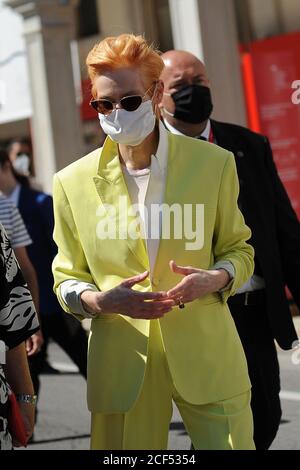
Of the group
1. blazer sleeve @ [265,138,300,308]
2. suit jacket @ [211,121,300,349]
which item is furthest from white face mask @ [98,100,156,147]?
blazer sleeve @ [265,138,300,308]

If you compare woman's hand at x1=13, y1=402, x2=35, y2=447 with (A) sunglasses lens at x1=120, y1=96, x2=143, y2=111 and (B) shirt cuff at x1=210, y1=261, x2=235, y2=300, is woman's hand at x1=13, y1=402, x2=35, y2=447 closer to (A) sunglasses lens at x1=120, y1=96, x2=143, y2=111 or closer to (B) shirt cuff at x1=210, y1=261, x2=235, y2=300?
(B) shirt cuff at x1=210, y1=261, x2=235, y2=300

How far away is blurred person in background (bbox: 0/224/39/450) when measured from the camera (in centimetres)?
332

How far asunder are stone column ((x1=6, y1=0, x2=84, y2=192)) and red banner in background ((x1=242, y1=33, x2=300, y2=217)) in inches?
163

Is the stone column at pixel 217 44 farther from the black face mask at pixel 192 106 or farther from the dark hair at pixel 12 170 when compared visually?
the black face mask at pixel 192 106

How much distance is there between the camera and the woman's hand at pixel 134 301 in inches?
129

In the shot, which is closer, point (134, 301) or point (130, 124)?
point (134, 301)

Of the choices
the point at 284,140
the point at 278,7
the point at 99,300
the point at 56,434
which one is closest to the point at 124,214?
the point at 99,300

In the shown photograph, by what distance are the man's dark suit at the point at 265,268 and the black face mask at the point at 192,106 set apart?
0.10 metres

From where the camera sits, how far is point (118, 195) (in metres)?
3.54

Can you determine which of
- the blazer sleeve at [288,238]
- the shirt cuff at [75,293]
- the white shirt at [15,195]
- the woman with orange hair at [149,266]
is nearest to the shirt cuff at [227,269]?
the woman with orange hair at [149,266]

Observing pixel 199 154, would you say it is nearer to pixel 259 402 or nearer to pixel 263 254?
pixel 263 254

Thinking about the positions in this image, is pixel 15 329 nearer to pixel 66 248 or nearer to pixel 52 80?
pixel 66 248

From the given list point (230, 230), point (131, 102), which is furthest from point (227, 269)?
point (131, 102)

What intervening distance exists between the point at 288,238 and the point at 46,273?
3136 millimetres
